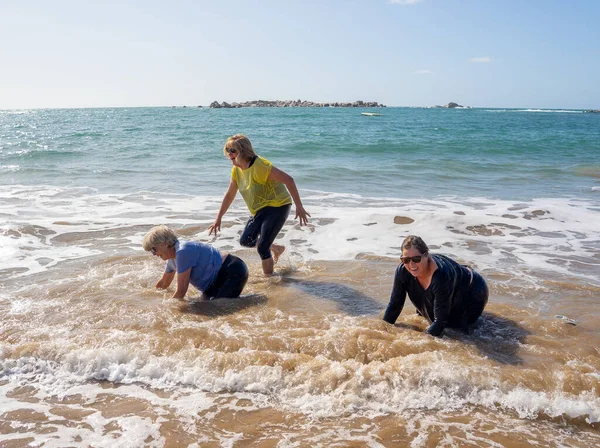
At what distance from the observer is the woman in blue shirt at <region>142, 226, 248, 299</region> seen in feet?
15.9

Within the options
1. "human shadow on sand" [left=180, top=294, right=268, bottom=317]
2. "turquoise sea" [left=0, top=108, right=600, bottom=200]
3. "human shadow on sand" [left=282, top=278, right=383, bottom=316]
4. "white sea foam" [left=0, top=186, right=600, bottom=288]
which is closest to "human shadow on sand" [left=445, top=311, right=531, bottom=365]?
"human shadow on sand" [left=282, top=278, right=383, bottom=316]

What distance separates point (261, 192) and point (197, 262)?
1.25m

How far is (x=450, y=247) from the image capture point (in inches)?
306

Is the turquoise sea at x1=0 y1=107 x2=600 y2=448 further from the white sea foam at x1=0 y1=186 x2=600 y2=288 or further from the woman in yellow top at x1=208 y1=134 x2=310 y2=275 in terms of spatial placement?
the woman in yellow top at x1=208 y1=134 x2=310 y2=275

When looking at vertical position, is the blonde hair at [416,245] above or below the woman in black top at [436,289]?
above

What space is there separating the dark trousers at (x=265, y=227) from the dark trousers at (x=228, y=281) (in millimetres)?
690

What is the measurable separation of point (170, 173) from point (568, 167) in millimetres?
13906

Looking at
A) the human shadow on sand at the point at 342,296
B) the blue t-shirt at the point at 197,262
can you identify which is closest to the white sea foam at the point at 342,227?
the human shadow on sand at the point at 342,296

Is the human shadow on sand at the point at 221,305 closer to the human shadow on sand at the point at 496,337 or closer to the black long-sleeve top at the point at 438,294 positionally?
the black long-sleeve top at the point at 438,294

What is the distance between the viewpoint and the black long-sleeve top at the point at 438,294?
430 centimetres

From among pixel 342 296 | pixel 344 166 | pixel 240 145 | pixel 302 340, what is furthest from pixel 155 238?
pixel 344 166

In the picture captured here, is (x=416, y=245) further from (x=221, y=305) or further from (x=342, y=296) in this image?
(x=221, y=305)

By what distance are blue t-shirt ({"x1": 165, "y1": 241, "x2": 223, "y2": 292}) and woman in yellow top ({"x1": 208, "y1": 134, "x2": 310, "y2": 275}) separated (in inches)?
32.0

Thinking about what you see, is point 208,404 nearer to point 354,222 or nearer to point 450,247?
point 450,247
